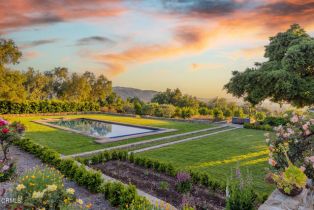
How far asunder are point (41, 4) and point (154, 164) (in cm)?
976

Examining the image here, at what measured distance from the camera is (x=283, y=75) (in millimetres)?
8211

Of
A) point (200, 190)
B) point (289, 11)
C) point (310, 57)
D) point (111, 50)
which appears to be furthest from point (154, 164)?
point (111, 50)

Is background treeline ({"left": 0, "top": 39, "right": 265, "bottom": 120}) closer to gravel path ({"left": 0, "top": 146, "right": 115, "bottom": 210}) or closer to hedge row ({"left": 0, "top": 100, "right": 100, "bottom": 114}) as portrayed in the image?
hedge row ({"left": 0, "top": 100, "right": 100, "bottom": 114})

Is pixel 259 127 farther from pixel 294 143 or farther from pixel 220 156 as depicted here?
pixel 294 143

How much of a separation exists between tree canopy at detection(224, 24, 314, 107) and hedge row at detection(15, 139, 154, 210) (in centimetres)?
591

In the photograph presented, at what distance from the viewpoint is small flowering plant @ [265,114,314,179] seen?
17.5 ft


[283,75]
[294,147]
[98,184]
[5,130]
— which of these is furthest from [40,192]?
[283,75]

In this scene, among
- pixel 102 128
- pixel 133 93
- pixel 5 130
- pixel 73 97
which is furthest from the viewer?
pixel 133 93

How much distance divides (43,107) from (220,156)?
74.4 feet

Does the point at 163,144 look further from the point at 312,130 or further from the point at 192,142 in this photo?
the point at 312,130

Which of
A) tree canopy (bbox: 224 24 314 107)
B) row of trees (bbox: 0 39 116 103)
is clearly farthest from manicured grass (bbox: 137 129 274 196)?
row of trees (bbox: 0 39 116 103)

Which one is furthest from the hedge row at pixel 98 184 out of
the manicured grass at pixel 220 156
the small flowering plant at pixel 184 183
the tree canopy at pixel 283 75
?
the tree canopy at pixel 283 75

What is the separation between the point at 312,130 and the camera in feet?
19.1

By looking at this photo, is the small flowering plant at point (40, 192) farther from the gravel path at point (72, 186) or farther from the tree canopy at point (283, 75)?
the tree canopy at point (283, 75)
